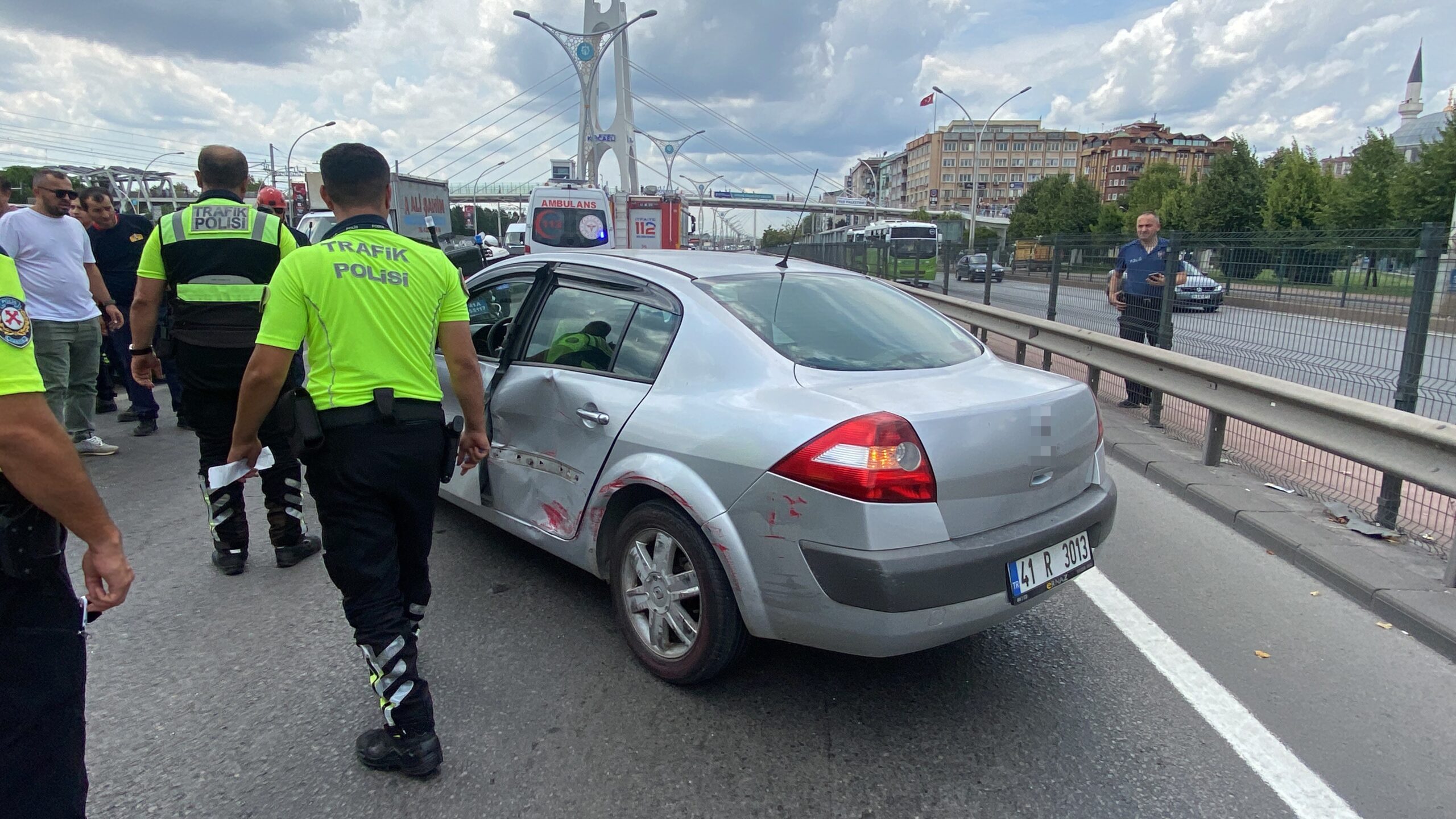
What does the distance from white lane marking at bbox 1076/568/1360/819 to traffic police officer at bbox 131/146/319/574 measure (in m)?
3.84

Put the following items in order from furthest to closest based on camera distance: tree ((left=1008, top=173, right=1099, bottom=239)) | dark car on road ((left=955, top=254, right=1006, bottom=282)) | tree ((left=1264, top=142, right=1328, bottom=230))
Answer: tree ((left=1008, top=173, right=1099, bottom=239)), tree ((left=1264, top=142, right=1328, bottom=230)), dark car on road ((left=955, top=254, right=1006, bottom=282))

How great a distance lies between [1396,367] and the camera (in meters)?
4.91

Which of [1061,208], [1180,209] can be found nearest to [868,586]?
[1180,209]

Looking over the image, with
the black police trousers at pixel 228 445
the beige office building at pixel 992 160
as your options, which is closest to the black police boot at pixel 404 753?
the black police trousers at pixel 228 445

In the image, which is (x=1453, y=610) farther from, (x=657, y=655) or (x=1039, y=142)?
(x=1039, y=142)

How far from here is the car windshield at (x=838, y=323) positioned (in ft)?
10.1

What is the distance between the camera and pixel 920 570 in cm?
247

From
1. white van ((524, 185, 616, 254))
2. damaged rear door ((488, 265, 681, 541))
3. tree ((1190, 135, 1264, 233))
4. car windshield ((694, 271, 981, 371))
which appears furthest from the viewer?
tree ((1190, 135, 1264, 233))

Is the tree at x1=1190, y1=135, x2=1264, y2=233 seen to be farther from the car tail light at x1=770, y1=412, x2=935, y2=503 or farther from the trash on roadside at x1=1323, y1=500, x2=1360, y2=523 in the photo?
the car tail light at x1=770, y1=412, x2=935, y2=503

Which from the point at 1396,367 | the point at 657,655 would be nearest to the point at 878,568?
the point at 657,655

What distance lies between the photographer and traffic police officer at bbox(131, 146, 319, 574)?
392cm

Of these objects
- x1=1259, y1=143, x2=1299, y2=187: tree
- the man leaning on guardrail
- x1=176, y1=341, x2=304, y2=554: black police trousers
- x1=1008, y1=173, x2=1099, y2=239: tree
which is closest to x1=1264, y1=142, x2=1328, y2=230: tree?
x1=1259, y1=143, x2=1299, y2=187: tree

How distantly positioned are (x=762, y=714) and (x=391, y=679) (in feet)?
3.93

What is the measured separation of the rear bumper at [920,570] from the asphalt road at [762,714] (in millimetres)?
541
